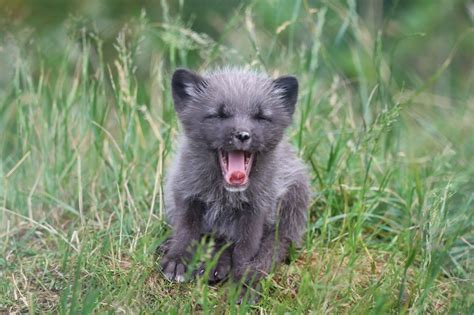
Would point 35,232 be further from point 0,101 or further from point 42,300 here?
point 0,101

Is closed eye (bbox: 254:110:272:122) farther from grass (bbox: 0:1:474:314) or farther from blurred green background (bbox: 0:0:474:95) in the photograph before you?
blurred green background (bbox: 0:0:474:95)

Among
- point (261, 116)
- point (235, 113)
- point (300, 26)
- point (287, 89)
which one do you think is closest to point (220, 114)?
point (235, 113)

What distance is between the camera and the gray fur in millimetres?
5391

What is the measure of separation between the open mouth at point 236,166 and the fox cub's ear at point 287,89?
0.57 metres

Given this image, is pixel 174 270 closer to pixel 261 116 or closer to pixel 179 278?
pixel 179 278

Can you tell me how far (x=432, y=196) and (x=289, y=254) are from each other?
1.06 metres

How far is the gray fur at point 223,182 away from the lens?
17.7ft

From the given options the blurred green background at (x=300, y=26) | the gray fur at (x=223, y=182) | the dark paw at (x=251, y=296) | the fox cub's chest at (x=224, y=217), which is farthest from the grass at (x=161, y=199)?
the blurred green background at (x=300, y=26)

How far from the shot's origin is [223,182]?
17.7 feet

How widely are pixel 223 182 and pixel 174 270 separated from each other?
0.65 m

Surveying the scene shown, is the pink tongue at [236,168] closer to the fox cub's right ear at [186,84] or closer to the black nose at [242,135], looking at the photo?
the black nose at [242,135]

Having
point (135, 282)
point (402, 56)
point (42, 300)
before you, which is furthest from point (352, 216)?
point (402, 56)

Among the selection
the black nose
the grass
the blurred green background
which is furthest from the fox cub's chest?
the blurred green background

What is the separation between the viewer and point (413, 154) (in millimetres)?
7723
